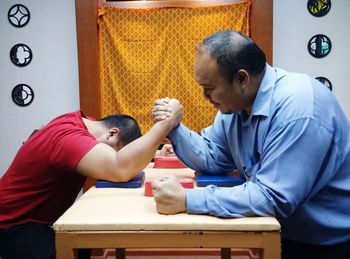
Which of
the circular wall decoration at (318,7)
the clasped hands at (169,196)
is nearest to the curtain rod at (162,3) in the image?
the circular wall decoration at (318,7)

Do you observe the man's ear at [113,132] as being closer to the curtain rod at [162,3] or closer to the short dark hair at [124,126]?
the short dark hair at [124,126]

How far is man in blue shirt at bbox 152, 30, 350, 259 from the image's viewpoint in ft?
3.51

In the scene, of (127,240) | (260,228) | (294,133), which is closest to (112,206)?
(127,240)

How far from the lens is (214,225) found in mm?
1001

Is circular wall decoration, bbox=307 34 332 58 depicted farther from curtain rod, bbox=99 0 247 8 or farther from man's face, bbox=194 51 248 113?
man's face, bbox=194 51 248 113

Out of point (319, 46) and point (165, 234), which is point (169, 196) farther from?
point (319, 46)

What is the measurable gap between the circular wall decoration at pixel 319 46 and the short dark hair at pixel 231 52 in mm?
2441

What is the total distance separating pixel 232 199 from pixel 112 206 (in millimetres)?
354

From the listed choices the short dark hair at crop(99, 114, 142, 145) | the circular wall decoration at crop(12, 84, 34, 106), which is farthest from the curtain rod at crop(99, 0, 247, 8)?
the short dark hair at crop(99, 114, 142, 145)

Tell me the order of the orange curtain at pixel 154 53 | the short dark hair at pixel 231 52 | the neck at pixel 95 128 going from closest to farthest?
the short dark hair at pixel 231 52 → the neck at pixel 95 128 → the orange curtain at pixel 154 53

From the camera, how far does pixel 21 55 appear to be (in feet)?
11.7

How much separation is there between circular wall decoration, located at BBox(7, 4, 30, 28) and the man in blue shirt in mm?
2748

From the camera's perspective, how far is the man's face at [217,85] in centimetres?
121

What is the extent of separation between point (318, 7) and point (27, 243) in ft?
Answer: 9.94
